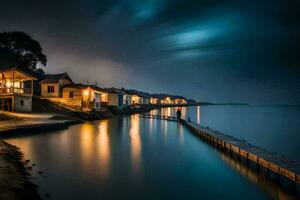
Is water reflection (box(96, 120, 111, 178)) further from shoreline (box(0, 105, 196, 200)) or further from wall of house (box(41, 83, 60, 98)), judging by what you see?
wall of house (box(41, 83, 60, 98))

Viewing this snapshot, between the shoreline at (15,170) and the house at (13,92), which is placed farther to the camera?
the house at (13,92)

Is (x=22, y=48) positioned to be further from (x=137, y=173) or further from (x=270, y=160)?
(x=270, y=160)

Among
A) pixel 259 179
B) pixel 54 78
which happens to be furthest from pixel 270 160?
pixel 54 78

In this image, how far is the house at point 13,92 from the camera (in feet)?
109

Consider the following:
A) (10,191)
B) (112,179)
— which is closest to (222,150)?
(112,179)

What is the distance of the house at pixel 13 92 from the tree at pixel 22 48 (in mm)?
30628

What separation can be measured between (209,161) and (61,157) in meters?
11.0

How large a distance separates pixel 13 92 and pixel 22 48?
40.9 meters

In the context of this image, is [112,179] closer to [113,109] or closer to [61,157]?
[61,157]

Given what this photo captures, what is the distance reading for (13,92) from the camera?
32750 mm

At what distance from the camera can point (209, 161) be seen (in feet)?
56.7

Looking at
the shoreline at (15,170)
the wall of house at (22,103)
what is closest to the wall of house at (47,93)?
the wall of house at (22,103)

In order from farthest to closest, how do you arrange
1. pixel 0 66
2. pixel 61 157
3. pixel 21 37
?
1. pixel 21 37
2. pixel 0 66
3. pixel 61 157

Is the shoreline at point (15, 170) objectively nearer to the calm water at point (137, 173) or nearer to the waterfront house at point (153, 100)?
the calm water at point (137, 173)
